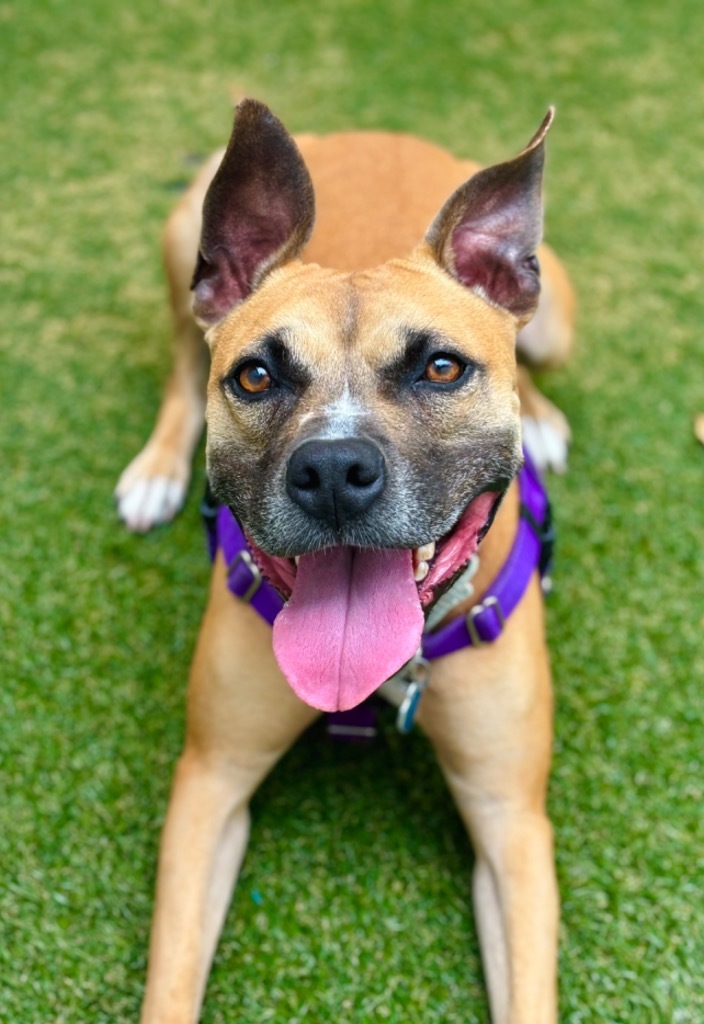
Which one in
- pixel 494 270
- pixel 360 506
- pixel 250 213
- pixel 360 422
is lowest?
pixel 360 506

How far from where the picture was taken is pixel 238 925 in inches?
117

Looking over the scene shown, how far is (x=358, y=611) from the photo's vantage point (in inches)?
94.3

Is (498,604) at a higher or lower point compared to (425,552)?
lower

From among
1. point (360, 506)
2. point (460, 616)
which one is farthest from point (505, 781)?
point (360, 506)

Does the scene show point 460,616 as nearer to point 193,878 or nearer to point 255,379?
point 255,379

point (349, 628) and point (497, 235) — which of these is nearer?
point (349, 628)

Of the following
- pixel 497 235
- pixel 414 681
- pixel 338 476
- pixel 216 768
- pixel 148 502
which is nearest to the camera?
pixel 338 476

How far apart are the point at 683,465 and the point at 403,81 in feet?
11.4

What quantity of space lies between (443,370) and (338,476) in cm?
45

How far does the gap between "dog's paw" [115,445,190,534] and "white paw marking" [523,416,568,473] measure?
4.52 feet

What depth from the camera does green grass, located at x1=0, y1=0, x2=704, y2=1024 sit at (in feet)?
9.53

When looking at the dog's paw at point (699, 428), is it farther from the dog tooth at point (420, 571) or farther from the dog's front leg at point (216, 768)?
the dog tooth at point (420, 571)

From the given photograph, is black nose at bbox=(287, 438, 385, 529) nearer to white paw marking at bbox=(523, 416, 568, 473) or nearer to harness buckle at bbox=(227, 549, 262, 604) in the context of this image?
harness buckle at bbox=(227, 549, 262, 604)

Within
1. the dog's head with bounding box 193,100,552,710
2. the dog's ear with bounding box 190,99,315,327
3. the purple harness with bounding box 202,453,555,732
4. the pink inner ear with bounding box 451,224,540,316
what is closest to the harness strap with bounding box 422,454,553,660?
the purple harness with bounding box 202,453,555,732
